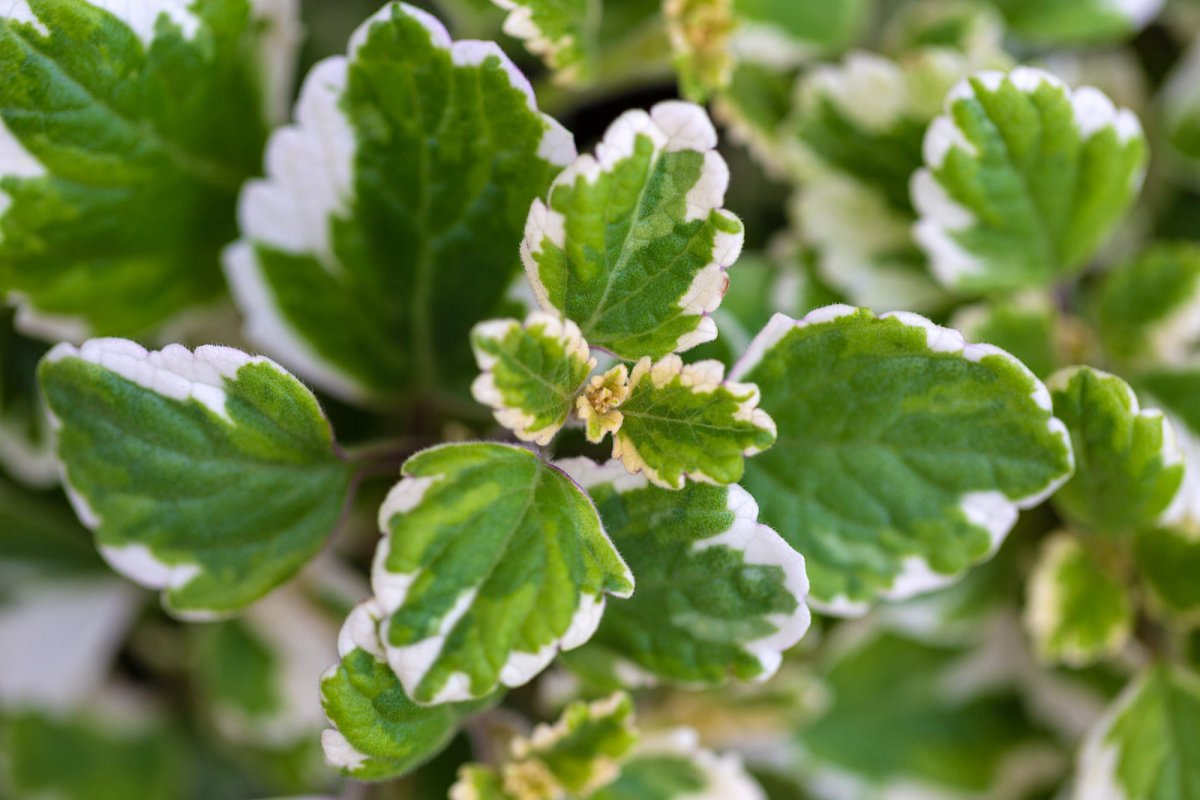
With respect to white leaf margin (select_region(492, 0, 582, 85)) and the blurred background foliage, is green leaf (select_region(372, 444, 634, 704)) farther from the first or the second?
the blurred background foliage

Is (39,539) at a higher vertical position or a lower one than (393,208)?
lower

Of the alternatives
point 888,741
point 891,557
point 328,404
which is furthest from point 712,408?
point 888,741

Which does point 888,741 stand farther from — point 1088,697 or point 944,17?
point 944,17

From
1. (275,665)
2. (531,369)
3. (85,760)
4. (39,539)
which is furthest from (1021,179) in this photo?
(85,760)

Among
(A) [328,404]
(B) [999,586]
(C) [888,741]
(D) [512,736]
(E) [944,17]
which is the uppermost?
(E) [944,17]

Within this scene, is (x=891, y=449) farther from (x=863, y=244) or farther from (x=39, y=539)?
(x=39, y=539)

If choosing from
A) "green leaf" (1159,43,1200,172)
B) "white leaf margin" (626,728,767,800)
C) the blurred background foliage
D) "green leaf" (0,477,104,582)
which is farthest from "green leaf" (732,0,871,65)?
"green leaf" (0,477,104,582)

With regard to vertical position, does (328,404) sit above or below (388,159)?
below
